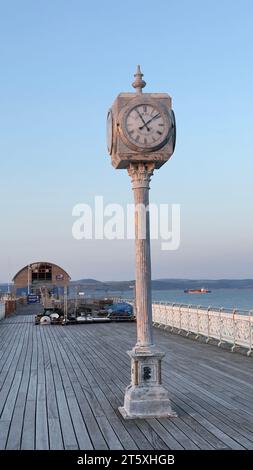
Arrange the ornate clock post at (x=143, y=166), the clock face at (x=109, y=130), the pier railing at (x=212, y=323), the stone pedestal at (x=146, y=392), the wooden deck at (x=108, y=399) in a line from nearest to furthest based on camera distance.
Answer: the wooden deck at (x=108, y=399) → the stone pedestal at (x=146, y=392) → the ornate clock post at (x=143, y=166) → the clock face at (x=109, y=130) → the pier railing at (x=212, y=323)

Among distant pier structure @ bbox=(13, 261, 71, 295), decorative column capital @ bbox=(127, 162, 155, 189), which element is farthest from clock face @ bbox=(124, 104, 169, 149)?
distant pier structure @ bbox=(13, 261, 71, 295)

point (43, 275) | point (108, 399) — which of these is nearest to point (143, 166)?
point (108, 399)

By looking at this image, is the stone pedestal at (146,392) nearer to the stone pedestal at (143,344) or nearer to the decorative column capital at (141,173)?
the stone pedestal at (143,344)

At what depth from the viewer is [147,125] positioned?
23.5ft

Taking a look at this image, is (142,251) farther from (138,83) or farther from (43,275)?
(43,275)

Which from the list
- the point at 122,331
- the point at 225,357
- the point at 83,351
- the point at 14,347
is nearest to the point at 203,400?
the point at 225,357

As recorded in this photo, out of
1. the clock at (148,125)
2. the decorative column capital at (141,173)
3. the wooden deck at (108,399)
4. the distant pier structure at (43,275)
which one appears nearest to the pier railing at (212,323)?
the wooden deck at (108,399)

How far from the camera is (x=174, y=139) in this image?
7379 millimetres

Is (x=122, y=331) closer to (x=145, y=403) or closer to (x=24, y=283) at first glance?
(x=145, y=403)

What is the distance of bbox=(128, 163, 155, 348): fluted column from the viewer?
7098 mm

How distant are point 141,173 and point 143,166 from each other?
98 millimetres

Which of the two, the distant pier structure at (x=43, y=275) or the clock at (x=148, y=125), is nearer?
the clock at (x=148, y=125)

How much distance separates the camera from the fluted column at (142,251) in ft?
23.3

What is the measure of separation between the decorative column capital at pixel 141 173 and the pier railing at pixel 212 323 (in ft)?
20.2
